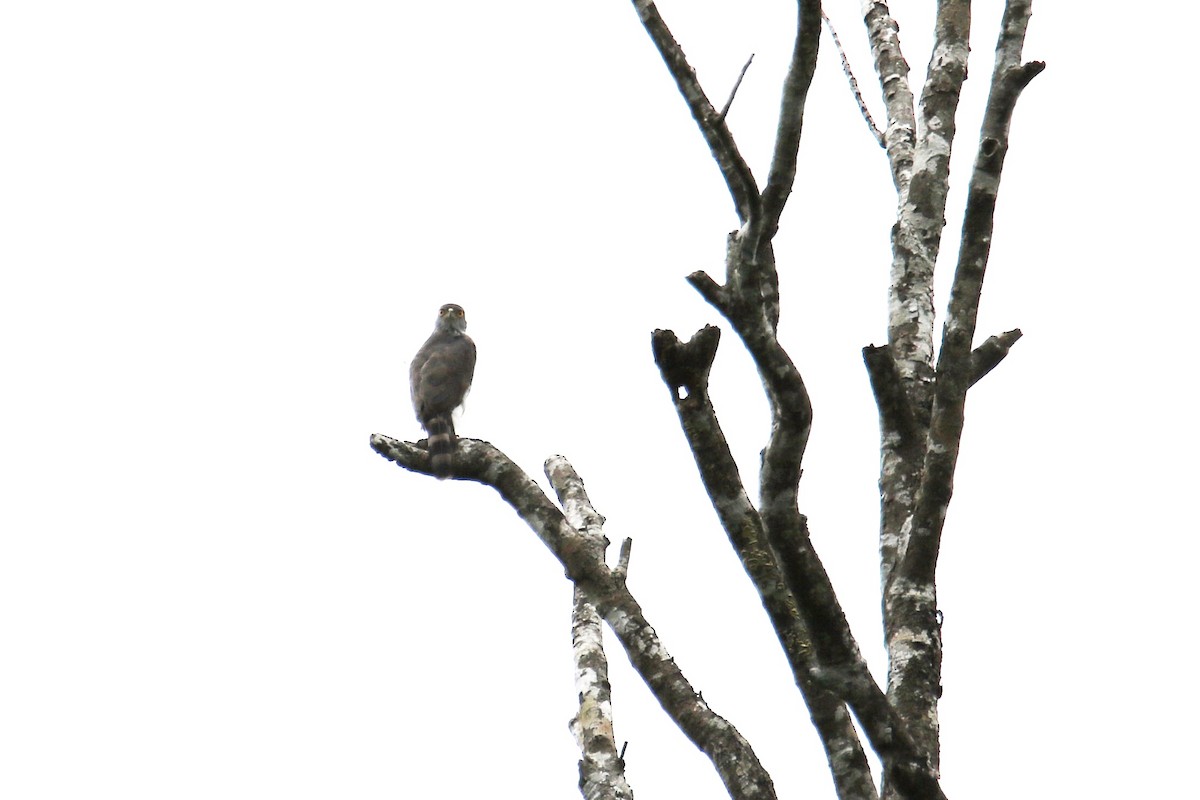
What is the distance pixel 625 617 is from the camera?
4.57 meters

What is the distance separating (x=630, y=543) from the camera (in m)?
5.06

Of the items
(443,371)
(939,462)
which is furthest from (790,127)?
(443,371)

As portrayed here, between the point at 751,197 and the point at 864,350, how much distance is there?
1.98ft

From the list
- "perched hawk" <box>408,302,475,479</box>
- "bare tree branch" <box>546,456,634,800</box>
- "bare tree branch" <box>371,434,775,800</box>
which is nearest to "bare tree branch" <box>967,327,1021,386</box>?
"bare tree branch" <box>371,434,775,800</box>

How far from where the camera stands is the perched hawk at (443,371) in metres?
10.3

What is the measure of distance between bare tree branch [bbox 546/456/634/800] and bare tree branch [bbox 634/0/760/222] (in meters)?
1.58

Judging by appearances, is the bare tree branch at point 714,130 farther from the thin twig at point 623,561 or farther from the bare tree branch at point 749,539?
the thin twig at point 623,561

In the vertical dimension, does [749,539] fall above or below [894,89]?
below

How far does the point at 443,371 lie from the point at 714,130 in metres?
7.79

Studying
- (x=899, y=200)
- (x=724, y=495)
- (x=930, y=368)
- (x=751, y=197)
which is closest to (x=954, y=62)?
(x=899, y=200)

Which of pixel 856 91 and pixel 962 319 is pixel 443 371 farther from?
pixel 962 319

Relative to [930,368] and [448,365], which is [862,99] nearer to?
[930,368]

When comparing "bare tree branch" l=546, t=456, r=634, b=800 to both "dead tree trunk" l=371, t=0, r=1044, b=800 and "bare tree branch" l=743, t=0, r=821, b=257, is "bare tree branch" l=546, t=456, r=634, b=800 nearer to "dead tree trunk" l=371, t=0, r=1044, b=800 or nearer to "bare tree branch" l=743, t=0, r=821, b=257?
"dead tree trunk" l=371, t=0, r=1044, b=800

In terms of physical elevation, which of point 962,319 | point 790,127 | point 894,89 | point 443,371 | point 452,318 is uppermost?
point 452,318
